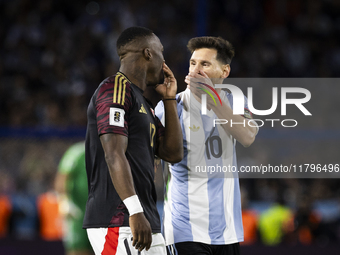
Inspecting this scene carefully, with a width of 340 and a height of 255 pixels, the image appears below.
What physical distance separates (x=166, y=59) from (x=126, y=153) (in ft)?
21.0

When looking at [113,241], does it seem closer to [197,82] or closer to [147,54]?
[147,54]

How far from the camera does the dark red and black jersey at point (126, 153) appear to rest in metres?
2.49

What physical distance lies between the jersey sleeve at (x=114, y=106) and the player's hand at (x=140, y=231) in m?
0.42

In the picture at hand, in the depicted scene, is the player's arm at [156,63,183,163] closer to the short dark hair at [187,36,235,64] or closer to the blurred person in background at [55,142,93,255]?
the short dark hair at [187,36,235,64]

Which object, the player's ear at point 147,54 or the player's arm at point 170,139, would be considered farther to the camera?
the player's arm at point 170,139

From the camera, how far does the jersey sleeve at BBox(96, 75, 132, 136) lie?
8.02 feet

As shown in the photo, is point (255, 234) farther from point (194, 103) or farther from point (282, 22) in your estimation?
point (282, 22)

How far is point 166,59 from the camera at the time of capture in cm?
880

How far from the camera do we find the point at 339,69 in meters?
9.28

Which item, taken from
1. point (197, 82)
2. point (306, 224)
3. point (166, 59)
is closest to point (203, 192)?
point (197, 82)

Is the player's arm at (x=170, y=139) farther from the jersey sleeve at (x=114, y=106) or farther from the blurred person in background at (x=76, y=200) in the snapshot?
the blurred person in background at (x=76, y=200)

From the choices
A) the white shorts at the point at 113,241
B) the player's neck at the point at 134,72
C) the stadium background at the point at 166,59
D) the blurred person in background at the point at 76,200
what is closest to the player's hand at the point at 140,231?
the white shorts at the point at 113,241

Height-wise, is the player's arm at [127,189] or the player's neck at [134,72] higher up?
the player's neck at [134,72]

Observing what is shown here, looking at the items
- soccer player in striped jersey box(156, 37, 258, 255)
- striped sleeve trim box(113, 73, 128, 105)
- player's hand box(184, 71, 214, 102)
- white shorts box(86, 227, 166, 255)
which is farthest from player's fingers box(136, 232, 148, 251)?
player's hand box(184, 71, 214, 102)
